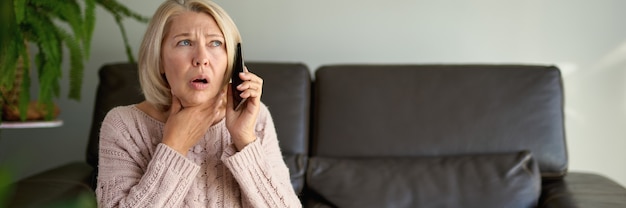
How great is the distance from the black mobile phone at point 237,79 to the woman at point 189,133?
1cm

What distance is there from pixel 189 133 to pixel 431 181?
67 cm

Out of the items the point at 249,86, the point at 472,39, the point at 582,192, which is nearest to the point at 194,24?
the point at 249,86

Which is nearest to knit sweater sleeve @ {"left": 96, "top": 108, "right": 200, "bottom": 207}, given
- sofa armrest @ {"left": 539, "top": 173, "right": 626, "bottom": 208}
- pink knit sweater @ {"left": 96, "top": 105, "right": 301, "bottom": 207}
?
pink knit sweater @ {"left": 96, "top": 105, "right": 301, "bottom": 207}

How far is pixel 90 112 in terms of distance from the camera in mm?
1983

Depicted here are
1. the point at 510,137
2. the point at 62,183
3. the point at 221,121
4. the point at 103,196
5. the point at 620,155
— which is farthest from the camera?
the point at 620,155

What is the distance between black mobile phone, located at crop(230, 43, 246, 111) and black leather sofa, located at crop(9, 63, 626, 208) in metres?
0.50

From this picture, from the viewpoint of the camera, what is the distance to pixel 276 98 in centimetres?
160

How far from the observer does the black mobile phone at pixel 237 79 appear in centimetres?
99

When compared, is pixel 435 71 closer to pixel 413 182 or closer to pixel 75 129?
pixel 413 182

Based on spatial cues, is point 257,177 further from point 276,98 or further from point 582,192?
point 582,192

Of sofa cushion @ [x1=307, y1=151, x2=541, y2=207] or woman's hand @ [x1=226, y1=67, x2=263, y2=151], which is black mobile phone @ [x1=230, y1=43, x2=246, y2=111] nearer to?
woman's hand @ [x1=226, y1=67, x2=263, y2=151]

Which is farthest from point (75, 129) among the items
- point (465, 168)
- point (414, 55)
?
point (465, 168)

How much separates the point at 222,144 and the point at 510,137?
82 centimetres

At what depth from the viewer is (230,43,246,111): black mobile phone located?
99cm
